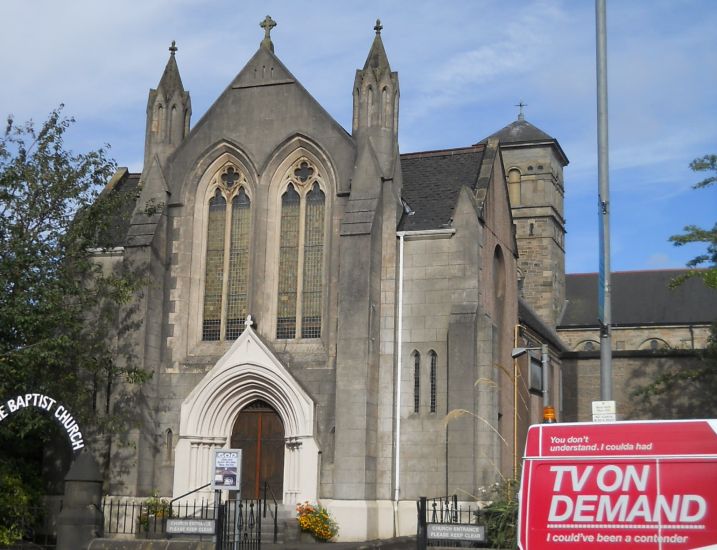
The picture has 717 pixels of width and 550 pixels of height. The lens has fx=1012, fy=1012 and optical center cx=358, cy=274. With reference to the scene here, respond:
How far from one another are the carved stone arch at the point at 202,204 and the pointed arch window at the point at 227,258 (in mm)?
112

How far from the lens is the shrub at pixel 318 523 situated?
22984 mm

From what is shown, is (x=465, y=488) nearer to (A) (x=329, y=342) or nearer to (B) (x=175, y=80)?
(A) (x=329, y=342)

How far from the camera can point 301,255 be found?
26297mm

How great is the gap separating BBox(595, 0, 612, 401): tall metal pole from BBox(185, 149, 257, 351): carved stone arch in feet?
43.3

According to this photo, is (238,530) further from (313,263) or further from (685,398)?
(685,398)

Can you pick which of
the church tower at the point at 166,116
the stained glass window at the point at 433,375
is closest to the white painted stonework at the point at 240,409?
the stained glass window at the point at 433,375

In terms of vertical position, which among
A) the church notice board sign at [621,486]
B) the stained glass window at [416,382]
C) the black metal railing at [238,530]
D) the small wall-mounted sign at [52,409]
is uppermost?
the stained glass window at [416,382]

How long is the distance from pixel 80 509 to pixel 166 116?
1224 cm

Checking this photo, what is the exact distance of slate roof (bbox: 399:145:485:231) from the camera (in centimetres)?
2609

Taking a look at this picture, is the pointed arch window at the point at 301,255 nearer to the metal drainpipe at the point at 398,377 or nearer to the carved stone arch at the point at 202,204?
the carved stone arch at the point at 202,204

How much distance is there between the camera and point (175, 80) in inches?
1109

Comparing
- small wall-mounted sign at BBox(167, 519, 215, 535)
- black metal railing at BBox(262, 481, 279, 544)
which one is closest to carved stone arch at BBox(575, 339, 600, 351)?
black metal railing at BBox(262, 481, 279, 544)

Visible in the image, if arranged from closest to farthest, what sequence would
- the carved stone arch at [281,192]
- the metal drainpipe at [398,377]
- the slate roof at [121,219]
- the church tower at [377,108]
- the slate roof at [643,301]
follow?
the metal drainpipe at [398,377] → the slate roof at [121,219] → the church tower at [377,108] → the carved stone arch at [281,192] → the slate roof at [643,301]

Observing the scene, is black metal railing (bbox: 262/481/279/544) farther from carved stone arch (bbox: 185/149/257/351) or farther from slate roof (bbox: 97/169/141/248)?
slate roof (bbox: 97/169/141/248)
